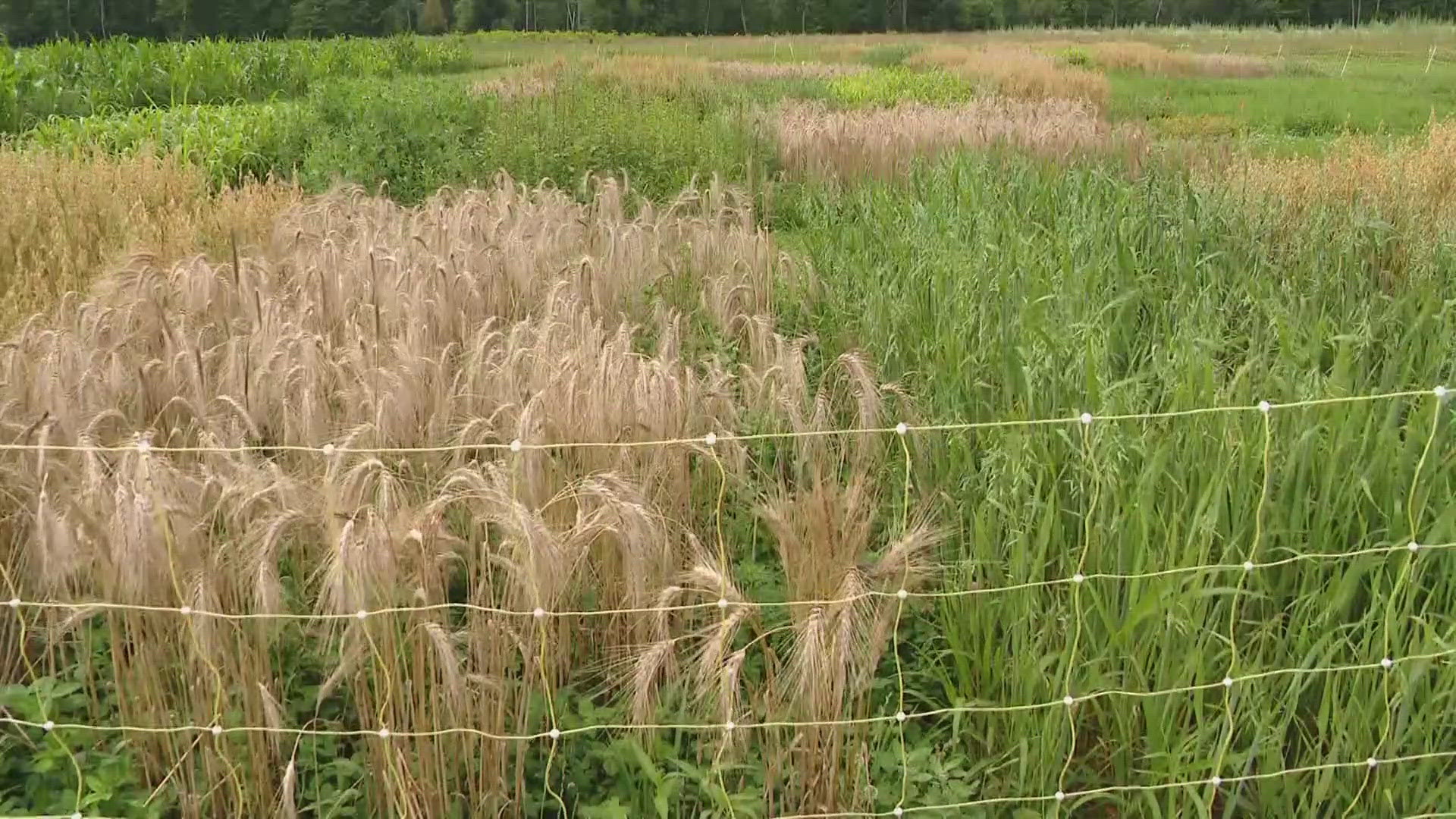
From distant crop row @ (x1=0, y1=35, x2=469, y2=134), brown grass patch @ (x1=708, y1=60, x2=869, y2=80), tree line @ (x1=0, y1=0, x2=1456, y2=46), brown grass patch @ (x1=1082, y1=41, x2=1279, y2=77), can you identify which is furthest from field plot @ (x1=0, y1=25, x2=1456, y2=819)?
tree line @ (x1=0, y1=0, x2=1456, y2=46)

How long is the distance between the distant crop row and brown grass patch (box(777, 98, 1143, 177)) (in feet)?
26.2

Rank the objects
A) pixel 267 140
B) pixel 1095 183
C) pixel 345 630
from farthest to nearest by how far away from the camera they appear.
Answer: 1. pixel 267 140
2. pixel 1095 183
3. pixel 345 630

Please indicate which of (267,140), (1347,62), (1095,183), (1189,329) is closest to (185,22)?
(267,140)

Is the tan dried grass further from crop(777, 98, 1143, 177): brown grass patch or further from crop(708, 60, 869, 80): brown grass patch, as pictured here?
crop(708, 60, 869, 80): brown grass patch

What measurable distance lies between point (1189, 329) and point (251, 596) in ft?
9.41

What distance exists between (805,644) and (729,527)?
1.11 metres

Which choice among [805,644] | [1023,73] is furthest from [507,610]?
[1023,73]

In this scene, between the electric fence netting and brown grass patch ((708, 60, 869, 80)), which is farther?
brown grass patch ((708, 60, 869, 80))

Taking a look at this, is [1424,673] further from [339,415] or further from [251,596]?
[339,415]

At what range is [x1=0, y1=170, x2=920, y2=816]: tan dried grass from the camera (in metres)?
2.32

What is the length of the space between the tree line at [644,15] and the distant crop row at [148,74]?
42.4 feet

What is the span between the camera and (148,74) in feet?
52.5

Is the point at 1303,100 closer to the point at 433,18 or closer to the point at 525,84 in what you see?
the point at 525,84

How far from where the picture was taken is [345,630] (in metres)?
2.29
